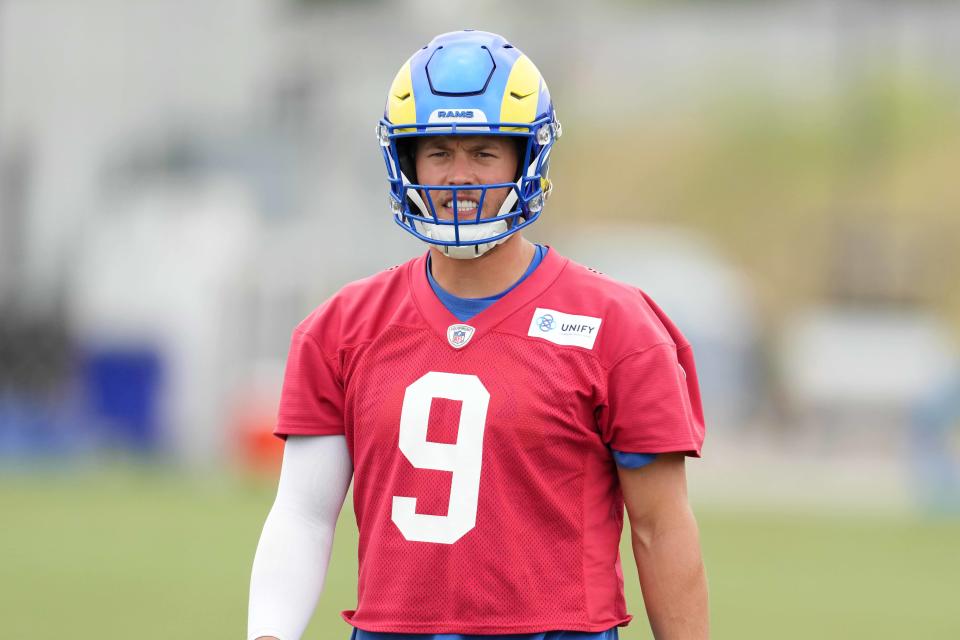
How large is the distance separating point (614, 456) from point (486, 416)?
29 cm

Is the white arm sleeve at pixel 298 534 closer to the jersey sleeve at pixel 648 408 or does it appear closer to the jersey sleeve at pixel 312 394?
the jersey sleeve at pixel 312 394

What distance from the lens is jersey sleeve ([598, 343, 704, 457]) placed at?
11.6ft

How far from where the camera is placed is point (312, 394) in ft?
12.3

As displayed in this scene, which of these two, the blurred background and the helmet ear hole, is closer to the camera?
the helmet ear hole

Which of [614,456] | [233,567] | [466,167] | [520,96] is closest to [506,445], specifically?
[614,456]

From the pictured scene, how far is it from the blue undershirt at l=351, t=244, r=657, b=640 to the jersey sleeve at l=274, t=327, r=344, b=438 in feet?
0.90

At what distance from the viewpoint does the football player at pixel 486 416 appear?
11.6 feet

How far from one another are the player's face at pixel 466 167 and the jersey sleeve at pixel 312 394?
0.41 meters

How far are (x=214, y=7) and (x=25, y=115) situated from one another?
156 inches

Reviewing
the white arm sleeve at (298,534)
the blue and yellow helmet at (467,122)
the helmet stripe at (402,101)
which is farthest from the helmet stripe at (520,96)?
the white arm sleeve at (298,534)

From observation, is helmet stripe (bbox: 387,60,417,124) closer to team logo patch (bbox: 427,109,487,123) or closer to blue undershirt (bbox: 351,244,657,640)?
team logo patch (bbox: 427,109,487,123)

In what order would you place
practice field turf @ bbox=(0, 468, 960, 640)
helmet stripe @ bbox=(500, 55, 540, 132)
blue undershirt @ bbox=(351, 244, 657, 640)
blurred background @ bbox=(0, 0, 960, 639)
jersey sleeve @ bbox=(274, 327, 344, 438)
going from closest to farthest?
blue undershirt @ bbox=(351, 244, 657, 640) → helmet stripe @ bbox=(500, 55, 540, 132) → jersey sleeve @ bbox=(274, 327, 344, 438) → practice field turf @ bbox=(0, 468, 960, 640) → blurred background @ bbox=(0, 0, 960, 639)

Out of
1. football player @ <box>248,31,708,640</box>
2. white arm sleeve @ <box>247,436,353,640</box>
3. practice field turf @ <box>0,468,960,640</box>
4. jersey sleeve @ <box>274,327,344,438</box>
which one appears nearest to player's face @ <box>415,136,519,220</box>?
football player @ <box>248,31,708,640</box>

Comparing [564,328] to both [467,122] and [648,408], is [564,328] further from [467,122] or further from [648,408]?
[467,122]
